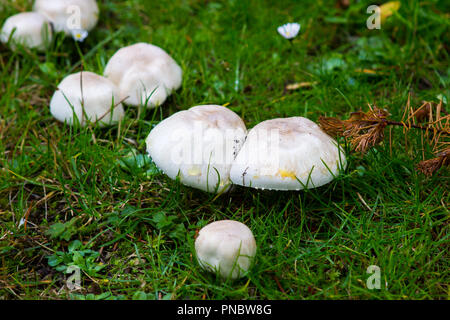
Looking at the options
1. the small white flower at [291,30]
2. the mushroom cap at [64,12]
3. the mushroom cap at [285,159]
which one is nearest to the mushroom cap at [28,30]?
the mushroom cap at [64,12]

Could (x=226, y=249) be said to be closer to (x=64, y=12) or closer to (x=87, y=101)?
(x=87, y=101)

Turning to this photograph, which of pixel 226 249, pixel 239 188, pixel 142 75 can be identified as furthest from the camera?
pixel 142 75

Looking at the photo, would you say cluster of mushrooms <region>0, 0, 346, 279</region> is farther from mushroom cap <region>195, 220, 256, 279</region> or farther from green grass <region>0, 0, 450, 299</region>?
green grass <region>0, 0, 450, 299</region>

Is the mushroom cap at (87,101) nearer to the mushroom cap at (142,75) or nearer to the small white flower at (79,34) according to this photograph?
the mushroom cap at (142,75)

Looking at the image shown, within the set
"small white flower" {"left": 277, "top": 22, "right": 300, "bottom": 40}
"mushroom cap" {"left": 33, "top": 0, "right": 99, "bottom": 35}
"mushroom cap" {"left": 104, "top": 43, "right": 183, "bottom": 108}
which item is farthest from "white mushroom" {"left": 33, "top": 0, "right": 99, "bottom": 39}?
"small white flower" {"left": 277, "top": 22, "right": 300, "bottom": 40}

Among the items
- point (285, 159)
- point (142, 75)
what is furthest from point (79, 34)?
point (285, 159)

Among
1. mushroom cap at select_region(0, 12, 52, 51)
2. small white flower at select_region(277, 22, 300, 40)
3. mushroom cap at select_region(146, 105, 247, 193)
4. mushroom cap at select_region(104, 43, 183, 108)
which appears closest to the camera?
mushroom cap at select_region(146, 105, 247, 193)
